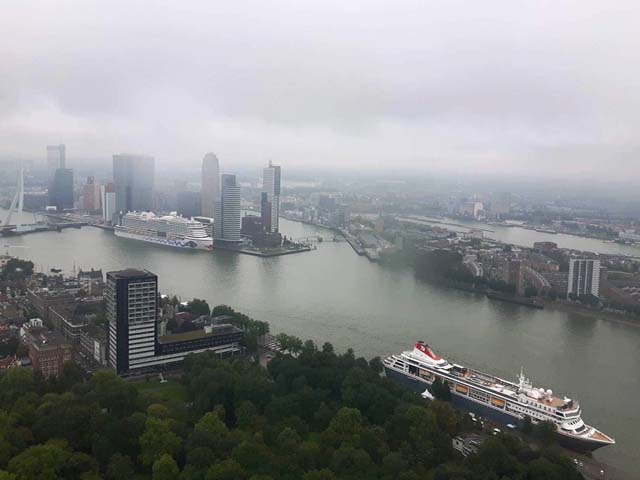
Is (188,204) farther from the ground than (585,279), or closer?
farther from the ground

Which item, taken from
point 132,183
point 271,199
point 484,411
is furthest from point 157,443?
point 132,183

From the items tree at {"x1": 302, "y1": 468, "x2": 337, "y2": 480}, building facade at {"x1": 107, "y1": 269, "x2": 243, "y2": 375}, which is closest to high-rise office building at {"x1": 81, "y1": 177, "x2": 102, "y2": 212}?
building facade at {"x1": 107, "y1": 269, "x2": 243, "y2": 375}

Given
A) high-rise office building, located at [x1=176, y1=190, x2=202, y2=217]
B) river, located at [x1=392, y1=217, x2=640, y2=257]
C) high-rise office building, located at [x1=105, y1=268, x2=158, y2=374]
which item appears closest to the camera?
high-rise office building, located at [x1=105, y1=268, x2=158, y2=374]

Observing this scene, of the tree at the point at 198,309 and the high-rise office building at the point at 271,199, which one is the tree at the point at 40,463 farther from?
Answer: the high-rise office building at the point at 271,199

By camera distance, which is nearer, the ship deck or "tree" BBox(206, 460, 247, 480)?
"tree" BBox(206, 460, 247, 480)

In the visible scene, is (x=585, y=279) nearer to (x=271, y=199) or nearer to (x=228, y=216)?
(x=228, y=216)

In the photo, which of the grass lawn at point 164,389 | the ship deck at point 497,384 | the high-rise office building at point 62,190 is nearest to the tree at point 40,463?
the grass lawn at point 164,389

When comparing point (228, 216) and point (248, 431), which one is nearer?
point (248, 431)

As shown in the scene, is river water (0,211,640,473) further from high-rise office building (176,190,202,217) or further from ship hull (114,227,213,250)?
high-rise office building (176,190,202,217)
